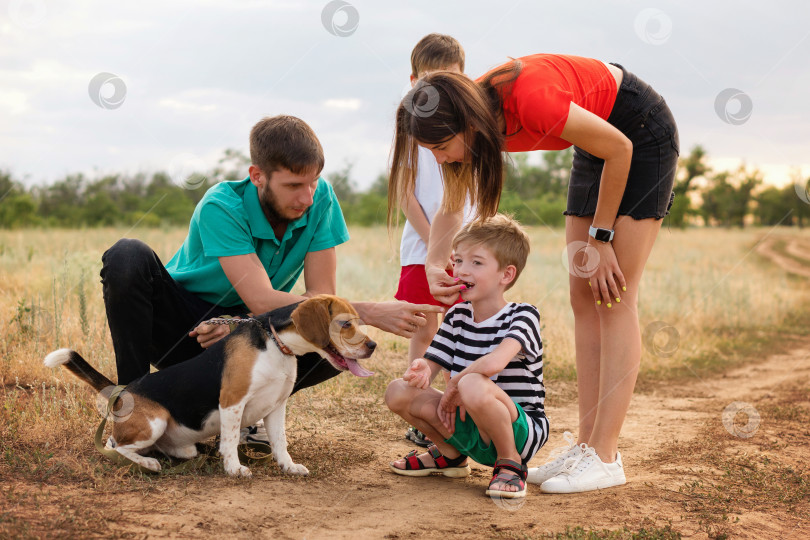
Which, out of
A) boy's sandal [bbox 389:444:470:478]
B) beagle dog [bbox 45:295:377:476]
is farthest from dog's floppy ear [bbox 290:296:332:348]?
boy's sandal [bbox 389:444:470:478]

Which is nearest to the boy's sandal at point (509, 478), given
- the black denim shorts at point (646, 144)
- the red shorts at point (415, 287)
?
the black denim shorts at point (646, 144)

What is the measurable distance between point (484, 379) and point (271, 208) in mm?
1552

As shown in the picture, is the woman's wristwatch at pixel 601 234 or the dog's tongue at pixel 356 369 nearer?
the dog's tongue at pixel 356 369

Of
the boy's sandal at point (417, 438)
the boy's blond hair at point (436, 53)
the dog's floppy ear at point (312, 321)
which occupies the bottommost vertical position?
the boy's sandal at point (417, 438)

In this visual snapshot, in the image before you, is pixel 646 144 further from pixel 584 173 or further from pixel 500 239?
pixel 500 239

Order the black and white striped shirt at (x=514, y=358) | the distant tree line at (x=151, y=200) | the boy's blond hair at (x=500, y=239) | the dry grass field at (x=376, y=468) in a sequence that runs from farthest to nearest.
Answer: the distant tree line at (x=151, y=200)
the boy's blond hair at (x=500, y=239)
the black and white striped shirt at (x=514, y=358)
the dry grass field at (x=376, y=468)

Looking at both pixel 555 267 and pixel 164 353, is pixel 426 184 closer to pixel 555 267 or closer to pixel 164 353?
pixel 164 353

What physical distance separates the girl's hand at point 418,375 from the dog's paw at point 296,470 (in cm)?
74

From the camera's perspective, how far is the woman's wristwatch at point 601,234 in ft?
11.9

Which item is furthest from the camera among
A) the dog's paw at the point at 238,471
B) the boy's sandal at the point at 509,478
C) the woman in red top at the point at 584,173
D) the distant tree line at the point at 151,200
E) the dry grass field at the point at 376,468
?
the distant tree line at the point at 151,200

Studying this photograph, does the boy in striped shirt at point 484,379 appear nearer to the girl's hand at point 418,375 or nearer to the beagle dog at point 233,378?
the girl's hand at point 418,375

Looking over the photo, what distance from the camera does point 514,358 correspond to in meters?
3.77

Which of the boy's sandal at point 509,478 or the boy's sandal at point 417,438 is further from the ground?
the boy's sandal at point 509,478

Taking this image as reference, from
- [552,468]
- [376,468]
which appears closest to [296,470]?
[376,468]
